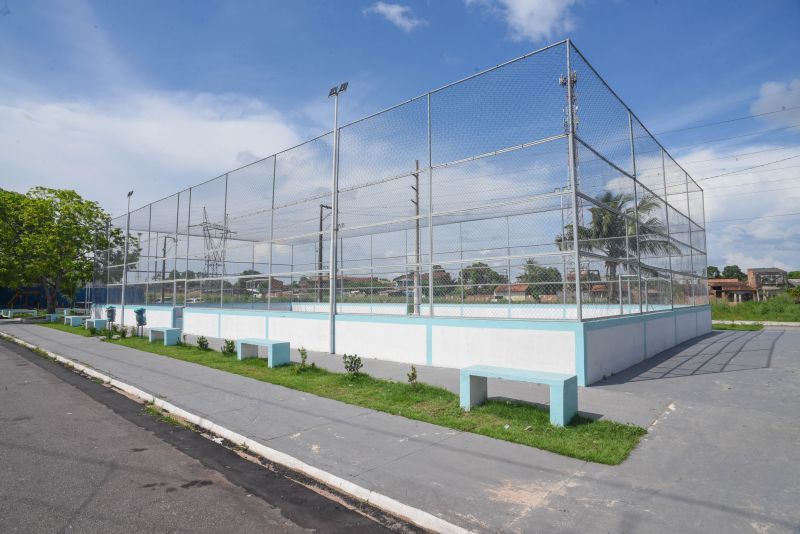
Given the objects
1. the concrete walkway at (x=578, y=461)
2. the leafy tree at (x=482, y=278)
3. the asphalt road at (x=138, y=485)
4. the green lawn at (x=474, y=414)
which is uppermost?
the leafy tree at (x=482, y=278)

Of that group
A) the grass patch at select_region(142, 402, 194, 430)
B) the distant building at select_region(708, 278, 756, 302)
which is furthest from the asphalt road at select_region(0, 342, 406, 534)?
the distant building at select_region(708, 278, 756, 302)

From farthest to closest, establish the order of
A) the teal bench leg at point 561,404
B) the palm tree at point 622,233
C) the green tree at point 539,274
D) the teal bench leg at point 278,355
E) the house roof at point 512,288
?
1. the house roof at point 512,288
2. the green tree at point 539,274
3. the palm tree at point 622,233
4. the teal bench leg at point 278,355
5. the teal bench leg at point 561,404

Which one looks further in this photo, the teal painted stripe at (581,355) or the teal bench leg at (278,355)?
the teal bench leg at (278,355)

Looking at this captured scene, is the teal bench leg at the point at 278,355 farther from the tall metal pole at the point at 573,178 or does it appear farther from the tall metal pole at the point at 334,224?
the tall metal pole at the point at 573,178

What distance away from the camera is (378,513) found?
11.3ft

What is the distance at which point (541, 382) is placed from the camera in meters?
5.32

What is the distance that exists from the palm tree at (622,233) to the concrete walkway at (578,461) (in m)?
4.07

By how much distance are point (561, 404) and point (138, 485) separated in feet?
14.5

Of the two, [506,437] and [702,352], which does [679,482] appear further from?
[702,352]

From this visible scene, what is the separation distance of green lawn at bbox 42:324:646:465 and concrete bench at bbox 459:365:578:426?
12cm

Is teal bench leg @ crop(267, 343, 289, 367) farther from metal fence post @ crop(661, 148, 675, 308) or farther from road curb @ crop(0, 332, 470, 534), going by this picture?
metal fence post @ crop(661, 148, 675, 308)

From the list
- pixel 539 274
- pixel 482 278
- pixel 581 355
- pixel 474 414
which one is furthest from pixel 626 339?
pixel 482 278

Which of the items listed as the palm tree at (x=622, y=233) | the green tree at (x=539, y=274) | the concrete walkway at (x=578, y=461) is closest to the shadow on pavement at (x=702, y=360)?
the concrete walkway at (x=578, y=461)

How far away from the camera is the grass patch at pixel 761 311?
23.9 metres
